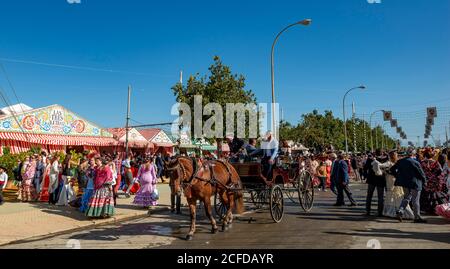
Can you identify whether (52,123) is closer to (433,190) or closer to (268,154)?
(268,154)

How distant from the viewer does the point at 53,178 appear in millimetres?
14148

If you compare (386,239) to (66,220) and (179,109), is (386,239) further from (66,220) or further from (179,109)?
(179,109)

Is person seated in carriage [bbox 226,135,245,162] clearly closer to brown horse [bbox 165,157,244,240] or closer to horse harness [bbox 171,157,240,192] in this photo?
brown horse [bbox 165,157,244,240]

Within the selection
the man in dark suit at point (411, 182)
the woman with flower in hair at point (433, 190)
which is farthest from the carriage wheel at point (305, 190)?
the woman with flower in hair at point (433, 190)

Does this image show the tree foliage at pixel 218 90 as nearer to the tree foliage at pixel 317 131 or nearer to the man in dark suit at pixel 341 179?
the man in dark suit at pixel 341 179

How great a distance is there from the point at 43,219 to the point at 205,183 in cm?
540

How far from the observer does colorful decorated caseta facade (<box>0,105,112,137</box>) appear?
77.5 feet

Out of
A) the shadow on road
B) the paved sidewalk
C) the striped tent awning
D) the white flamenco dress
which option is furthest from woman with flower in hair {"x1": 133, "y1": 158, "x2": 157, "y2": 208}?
the striped tent awning

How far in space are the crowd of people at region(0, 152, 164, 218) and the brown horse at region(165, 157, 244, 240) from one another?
1220 mm

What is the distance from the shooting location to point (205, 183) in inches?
328

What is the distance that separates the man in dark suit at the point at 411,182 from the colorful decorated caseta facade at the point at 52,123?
21740 millimetres

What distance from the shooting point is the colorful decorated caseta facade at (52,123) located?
77.5 feet
